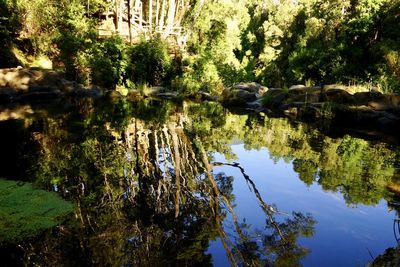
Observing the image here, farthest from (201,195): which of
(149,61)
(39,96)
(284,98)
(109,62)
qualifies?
(149,61)

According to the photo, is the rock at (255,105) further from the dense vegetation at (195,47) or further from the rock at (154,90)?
the rock at (154,90)

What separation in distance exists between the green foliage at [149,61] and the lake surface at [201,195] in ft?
38.3

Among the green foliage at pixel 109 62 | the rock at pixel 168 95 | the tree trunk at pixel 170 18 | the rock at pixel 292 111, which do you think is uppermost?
the tree trunk at pixel 170 18

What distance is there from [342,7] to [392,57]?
17.1m

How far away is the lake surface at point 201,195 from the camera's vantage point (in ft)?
10.4

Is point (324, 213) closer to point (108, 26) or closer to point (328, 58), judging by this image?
point (108, 26)

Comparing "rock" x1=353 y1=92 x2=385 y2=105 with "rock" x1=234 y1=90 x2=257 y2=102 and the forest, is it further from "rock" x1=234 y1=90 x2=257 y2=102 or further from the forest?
"rock" x1=234 y1=90 x2=257 y2=102

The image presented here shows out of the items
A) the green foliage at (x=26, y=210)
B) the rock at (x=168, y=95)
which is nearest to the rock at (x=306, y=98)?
the rock at (x=168, y=95)

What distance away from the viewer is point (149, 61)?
20.3 meters

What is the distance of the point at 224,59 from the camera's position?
25641 millimetres

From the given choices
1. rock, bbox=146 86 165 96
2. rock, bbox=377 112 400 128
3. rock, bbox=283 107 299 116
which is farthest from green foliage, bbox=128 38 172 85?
rock, bbox=377 112 400 128

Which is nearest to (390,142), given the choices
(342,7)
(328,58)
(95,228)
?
(95,228)

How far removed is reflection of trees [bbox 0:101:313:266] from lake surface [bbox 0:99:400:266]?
15 millimetres

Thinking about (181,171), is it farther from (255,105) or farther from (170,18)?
(170,18)
